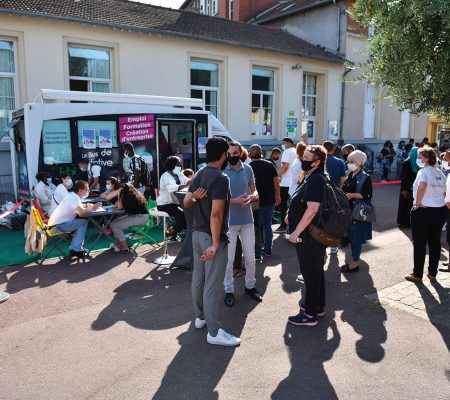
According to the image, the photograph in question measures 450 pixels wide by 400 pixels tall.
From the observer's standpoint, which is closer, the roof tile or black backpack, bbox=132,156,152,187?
black backpack, bbox=132,156,152,187

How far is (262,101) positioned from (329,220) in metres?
14.8

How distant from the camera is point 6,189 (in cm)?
1173

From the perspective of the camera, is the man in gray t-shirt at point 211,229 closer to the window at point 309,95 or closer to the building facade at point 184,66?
the building facade at point 184,66

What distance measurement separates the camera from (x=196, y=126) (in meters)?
10.3

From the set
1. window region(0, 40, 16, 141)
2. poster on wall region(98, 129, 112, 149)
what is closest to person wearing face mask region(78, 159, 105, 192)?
poster on wall region(98, 129, 112, 149)

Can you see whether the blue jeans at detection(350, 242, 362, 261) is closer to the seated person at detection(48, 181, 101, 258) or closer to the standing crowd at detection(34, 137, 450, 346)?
the standing crowd at detection(34, 137, 450, 346)

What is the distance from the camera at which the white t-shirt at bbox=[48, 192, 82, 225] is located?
671 cm

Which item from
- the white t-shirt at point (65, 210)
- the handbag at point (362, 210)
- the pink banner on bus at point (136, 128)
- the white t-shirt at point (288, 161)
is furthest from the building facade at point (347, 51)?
the white t-shirt at point (65, 210)

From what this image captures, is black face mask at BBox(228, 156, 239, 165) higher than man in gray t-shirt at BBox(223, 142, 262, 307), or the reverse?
black face mask at BBox(228, 156, 239, 165)

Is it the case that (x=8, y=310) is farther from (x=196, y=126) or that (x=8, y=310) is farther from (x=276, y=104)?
(x=276, y=104)

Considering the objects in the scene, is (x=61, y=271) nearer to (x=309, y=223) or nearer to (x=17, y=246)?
(x=17, y=246)

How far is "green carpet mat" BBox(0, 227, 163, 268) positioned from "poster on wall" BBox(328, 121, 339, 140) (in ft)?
43.7

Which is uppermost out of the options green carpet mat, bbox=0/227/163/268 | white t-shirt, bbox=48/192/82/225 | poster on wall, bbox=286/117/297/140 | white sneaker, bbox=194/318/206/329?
poster on wall, bbox=286/117/297/140

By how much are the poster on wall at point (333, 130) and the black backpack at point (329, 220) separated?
1692 cm
